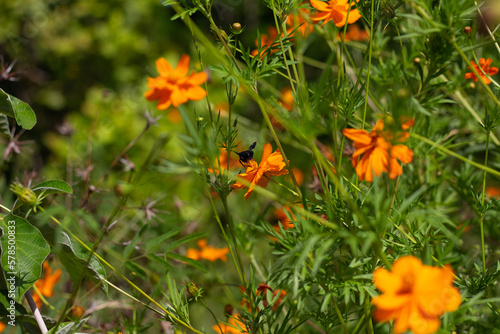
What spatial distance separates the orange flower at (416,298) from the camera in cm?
37

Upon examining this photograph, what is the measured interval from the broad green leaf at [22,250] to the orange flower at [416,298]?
0.48m

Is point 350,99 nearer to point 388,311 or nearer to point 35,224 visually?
point 388,311

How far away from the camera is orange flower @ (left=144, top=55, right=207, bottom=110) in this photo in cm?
59

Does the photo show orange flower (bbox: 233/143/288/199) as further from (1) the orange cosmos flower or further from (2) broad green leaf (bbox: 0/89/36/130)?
(2) broad green leaf (bbox: 0/89/36/130)

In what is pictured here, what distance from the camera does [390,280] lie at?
1.25 ft

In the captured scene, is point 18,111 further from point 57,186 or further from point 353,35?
point 353,35

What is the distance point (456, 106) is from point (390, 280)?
3.02 feet

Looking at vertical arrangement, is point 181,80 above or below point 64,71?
above

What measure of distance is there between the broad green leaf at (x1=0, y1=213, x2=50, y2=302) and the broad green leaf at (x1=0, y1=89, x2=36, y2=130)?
144mm

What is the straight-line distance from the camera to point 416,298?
37 centimetres

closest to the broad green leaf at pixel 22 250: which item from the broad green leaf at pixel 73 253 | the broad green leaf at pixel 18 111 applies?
the broad green leaf at pixel 73 253

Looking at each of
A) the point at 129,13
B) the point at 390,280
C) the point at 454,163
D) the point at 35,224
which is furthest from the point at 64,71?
the point at 390,280

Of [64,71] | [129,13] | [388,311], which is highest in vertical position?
[388,311]

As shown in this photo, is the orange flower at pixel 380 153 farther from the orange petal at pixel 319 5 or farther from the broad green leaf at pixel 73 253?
the broad green leaf at pixel 73 253
